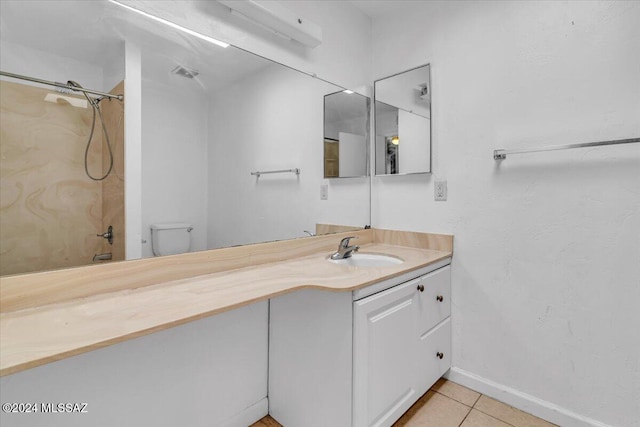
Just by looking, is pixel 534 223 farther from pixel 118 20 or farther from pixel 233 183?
pixel 118 20

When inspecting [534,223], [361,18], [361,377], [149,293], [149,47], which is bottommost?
[361,377]

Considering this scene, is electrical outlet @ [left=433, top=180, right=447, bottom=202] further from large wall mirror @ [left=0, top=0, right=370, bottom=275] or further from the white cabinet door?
large wall mirror @ [left=0, top=0, right=370, bottom=275]

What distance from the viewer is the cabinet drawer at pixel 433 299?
1.51 m

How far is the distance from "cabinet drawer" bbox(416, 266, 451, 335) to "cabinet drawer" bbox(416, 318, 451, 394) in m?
0.05

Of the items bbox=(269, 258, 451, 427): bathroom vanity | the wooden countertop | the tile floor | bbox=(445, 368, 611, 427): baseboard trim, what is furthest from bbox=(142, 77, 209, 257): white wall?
bbox=(445, 368, 611, 427): baseboard trim

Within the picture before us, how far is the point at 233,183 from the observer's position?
4.70 feet

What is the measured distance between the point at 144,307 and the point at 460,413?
5.11 ft

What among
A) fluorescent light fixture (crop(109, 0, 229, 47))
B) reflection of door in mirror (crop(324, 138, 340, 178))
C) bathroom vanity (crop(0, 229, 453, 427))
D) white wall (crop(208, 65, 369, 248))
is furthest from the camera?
reflection of door in mirror (crop(324, 138, 340, 178))

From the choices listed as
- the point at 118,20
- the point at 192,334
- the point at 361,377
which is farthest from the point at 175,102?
the point at 361,377

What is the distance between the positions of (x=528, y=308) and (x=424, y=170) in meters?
0.94

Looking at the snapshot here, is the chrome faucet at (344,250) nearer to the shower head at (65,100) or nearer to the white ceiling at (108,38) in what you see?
the white ceiling at (108,38)

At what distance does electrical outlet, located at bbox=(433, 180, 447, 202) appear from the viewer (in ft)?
5.94

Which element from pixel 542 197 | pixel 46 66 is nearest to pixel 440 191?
pixel 542 197

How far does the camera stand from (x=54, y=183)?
96cm
